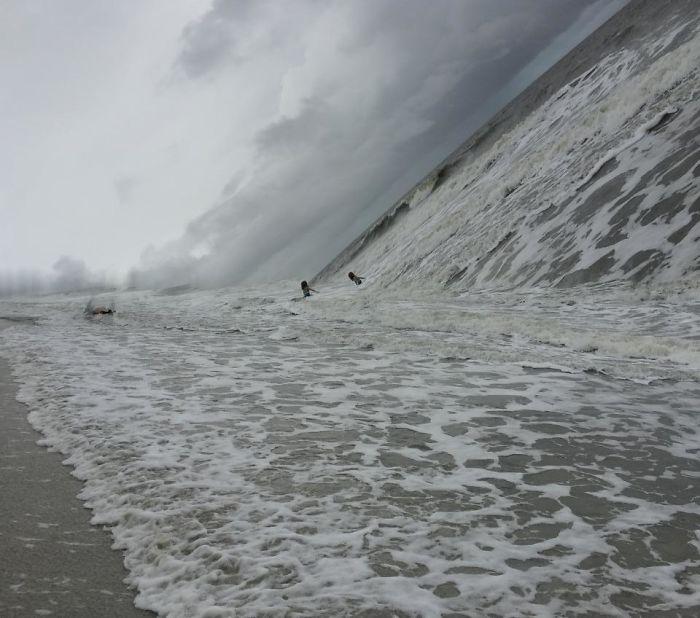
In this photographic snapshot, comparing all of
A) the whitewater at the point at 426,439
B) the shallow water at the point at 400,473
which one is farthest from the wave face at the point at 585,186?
the shallow water at the point at 400,473

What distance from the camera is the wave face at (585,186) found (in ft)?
55.9

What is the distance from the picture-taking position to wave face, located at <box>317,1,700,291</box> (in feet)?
55.9

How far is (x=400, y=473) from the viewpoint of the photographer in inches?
188

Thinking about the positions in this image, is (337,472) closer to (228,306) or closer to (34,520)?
(34,520)

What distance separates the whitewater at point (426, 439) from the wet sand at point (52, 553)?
14 centimetres

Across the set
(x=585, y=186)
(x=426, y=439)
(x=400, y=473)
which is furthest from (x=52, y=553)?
(x=585, y=186)

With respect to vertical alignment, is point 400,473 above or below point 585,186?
below

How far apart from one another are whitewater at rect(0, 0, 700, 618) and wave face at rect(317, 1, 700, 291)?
194 mm

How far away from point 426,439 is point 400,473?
3.57 feet

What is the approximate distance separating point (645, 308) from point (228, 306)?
73.9 ft

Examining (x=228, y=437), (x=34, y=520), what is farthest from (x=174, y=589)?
(x=228, y=437)

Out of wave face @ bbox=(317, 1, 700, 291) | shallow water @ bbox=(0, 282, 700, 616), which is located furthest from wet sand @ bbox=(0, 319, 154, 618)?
wave face @ bbox=(317, 1, 700, 291)

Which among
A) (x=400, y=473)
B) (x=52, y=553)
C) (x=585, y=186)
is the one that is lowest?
(x=400, y=473)

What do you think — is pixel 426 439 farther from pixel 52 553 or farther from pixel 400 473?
pixel 52 553
